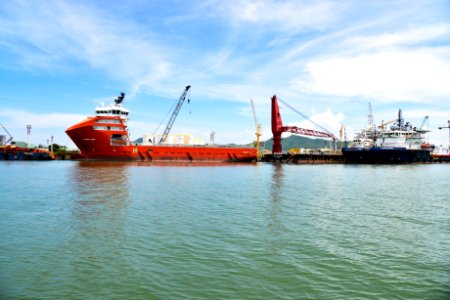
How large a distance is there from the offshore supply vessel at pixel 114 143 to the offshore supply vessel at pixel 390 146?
44.2 m

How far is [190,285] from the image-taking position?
8398 mm

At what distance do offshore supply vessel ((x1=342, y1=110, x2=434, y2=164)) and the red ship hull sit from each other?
4620 cm

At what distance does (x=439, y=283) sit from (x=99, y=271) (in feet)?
31.9

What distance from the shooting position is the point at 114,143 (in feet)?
226

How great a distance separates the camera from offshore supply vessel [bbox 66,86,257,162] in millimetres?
67312

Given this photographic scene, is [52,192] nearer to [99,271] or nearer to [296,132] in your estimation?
[99,271]

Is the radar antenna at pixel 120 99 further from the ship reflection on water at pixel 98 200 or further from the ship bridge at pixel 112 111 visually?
the ship reflection on water at pixel 98 200

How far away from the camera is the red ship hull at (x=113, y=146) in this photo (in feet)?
220

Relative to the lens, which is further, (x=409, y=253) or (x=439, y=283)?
(x=409, y=253)

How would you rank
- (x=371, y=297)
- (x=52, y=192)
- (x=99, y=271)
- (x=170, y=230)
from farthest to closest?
1. (x=52, y=192)
2. (x=170, y=230)
3. (x=99, y=271)
4. (x=371, y=297)

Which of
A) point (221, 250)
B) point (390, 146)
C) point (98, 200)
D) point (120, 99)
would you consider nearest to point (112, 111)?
point (120, 99)

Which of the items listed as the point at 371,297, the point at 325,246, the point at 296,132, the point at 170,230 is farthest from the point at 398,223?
the point at 296,132

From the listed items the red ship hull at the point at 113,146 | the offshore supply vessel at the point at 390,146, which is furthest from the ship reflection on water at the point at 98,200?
the offshore supply vessel at the point at 390,146

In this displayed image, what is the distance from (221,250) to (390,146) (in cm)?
9463
